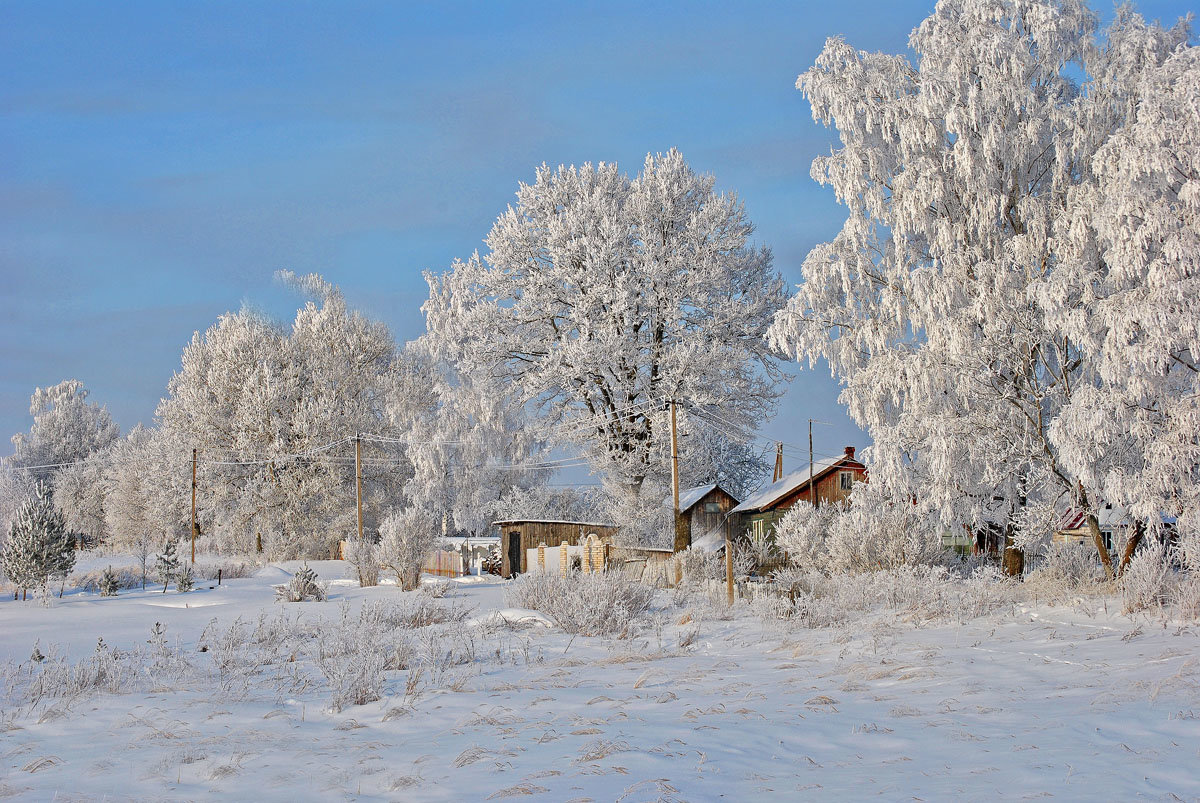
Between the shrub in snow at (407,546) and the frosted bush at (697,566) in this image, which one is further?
the frosted bush at (697,566)

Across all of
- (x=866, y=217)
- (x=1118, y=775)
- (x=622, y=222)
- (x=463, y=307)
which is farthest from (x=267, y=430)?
(x=1118, y=775)

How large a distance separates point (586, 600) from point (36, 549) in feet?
42.5

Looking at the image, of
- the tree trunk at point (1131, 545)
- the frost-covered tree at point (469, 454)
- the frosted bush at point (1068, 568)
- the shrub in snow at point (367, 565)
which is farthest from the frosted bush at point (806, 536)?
the frost-covered tree at point (469, 454)

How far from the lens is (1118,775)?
4230mm

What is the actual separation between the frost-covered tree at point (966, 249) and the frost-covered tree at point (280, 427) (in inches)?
1108

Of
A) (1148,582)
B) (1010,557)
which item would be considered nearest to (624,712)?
(1148,582)

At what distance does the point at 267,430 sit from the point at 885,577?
33.4 m

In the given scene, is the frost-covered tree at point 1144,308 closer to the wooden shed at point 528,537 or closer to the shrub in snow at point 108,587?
the shrub in snow at point 108,587

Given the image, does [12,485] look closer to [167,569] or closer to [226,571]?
[226,571]

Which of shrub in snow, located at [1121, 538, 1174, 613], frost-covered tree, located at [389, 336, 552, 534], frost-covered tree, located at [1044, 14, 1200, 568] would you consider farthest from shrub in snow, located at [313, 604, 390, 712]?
frost-covered tree, located at [389, 336, 552, 534]

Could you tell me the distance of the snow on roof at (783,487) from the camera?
3234cm

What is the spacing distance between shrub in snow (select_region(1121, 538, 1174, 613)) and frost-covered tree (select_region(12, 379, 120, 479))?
64.3 m

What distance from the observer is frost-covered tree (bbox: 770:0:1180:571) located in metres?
15.4

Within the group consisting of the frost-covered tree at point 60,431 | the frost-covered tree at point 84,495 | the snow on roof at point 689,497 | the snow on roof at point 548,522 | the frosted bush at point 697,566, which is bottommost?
the frosted bush at point 697,566
